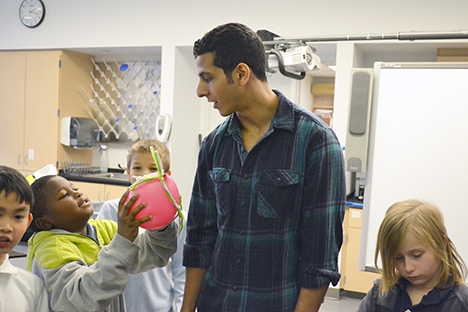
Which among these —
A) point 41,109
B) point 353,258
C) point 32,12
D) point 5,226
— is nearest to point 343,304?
point 353,258

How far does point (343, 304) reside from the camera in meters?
3.69

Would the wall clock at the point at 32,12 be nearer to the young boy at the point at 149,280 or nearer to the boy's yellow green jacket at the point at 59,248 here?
the young boy at the point at 149,280

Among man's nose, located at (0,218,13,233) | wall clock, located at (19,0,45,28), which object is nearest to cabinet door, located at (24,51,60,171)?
wall clock, located at (19,0,45,28)

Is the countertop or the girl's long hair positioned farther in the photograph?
the countertop

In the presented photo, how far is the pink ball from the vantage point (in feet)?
3.28

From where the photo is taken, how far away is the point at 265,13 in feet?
13.2

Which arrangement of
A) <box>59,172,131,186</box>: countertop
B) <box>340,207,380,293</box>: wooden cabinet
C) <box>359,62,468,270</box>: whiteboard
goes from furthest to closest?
1. <box>59,172,131,186</box>: countertop
2. <box>340,207,380,293</box>: wooden cabinet
3. <box>359,62,468,270</box>: whiteboard

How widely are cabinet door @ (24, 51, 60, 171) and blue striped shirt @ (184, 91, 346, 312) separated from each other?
4.12 m

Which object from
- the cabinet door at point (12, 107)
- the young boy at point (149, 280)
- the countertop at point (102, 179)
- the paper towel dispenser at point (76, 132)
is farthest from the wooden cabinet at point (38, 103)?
the young boy at point (149, 280)

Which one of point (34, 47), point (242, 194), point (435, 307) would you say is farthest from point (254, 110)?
point (34, 47)

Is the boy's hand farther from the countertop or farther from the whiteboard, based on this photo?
the countertop

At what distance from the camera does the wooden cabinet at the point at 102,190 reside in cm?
443

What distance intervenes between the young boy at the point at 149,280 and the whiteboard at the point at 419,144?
1271mm

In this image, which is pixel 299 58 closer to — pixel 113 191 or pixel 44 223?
pixel 44 223
